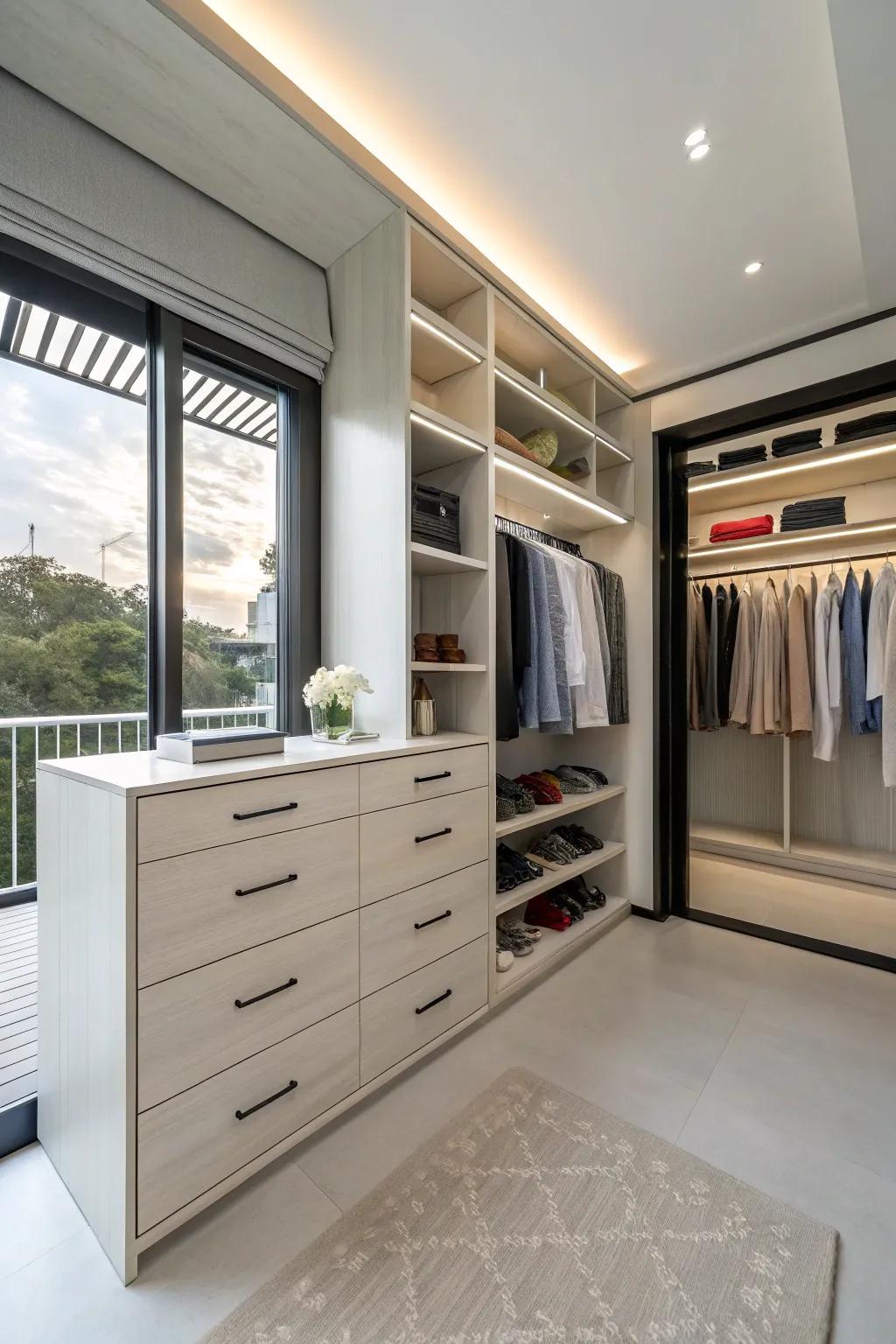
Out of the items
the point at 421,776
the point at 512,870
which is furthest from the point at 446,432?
the point at 512,870

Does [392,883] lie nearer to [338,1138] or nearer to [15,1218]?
[338,1138]

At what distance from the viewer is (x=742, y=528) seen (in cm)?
342

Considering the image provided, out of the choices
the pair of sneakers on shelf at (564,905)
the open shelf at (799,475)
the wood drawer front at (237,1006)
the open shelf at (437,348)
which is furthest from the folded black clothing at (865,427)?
the wood drawer front at (237,1006)

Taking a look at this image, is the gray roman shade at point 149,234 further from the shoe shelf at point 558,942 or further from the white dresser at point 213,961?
the shoe shelf at point 558,942

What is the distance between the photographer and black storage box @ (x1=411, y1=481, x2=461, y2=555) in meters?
2.04

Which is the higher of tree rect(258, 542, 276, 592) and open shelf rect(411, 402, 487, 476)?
open shelf rect(411, 402, 487, 476)

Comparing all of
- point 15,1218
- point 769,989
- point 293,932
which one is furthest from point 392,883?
point 769,989

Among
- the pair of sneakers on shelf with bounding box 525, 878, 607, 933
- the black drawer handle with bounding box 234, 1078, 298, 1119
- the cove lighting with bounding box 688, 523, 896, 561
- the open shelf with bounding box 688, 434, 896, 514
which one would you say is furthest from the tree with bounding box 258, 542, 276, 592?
the cove lighting with bounding box 688, 523, 896, 561

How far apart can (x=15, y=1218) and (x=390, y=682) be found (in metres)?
1.52

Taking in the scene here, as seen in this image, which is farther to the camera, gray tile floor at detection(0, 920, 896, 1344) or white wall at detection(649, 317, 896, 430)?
white wall at detection(649, 317, 896, 430)

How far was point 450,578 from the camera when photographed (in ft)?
7.49

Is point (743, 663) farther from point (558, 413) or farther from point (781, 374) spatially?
point (558, 413)

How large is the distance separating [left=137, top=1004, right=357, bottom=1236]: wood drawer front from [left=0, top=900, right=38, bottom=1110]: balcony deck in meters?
0.61

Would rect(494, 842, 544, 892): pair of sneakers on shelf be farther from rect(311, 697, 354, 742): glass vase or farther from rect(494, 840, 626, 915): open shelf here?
rect(311, 697, 354, 742): glass vase
